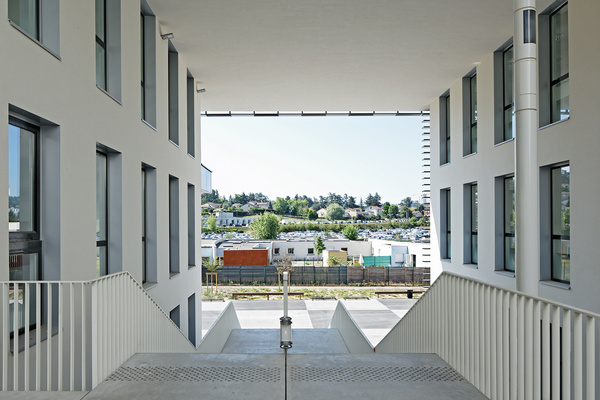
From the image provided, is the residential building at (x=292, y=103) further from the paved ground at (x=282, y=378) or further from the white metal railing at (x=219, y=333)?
the white metal railing at (x=219, y=333)

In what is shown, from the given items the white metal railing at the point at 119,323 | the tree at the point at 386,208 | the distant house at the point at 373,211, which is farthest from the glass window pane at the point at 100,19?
the distant house at the point at 373,211

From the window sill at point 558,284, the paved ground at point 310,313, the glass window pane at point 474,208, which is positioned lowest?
the paved ground at point 310,313

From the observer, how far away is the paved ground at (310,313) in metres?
14.2

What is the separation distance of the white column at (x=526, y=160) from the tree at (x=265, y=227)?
229 feet

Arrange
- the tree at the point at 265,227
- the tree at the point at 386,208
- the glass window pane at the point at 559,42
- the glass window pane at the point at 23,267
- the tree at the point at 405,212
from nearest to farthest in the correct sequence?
the glass window pane at the point at 23,267 < the glass window pane at the point at 559,42 < the tree at the point at 265,227 < the tree at the point at 405,212 < the tree at the point at 386,208

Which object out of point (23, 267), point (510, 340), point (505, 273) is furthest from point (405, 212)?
point (510, 340)

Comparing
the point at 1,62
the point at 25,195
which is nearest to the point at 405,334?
the point at 25,195

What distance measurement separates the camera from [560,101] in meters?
7.16

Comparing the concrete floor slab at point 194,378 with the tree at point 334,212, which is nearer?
the concrete floor slab at point 194,378

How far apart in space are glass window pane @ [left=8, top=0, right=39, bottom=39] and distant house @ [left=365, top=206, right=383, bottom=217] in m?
91.2

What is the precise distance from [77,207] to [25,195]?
0.67 m

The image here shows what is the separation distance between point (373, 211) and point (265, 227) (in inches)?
1281

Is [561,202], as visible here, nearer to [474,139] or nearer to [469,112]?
[474,139]

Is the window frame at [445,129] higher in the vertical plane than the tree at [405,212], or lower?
higher
